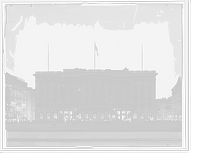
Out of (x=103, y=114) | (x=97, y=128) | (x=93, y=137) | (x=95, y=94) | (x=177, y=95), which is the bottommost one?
(x=103, y=114)

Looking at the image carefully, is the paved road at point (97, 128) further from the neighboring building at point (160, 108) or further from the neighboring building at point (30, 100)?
the neighboring building at point (160, 108)

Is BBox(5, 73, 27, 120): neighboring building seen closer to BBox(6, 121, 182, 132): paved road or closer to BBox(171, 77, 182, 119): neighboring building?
BBox(6, 121, 182, 132): paved road

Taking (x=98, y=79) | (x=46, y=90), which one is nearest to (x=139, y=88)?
(x=98, y=79)

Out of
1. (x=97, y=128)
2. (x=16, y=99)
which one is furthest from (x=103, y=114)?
(x=97, y=128)

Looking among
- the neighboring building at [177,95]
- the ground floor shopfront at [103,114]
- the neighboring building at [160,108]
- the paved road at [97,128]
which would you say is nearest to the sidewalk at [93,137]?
the neighboring building at [177,95]

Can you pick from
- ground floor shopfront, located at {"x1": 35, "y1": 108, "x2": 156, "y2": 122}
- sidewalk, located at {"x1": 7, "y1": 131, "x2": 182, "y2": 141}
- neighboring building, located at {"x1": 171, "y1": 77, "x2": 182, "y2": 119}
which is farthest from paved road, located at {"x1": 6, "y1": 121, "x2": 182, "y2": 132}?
ground floor shopfront, located at {"x1": 35, "y1": 108, "x2": 156, "y2": 122}

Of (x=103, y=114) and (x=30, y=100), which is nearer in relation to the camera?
(x=30, y=100)

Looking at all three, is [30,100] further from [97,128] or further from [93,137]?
[93,137]
